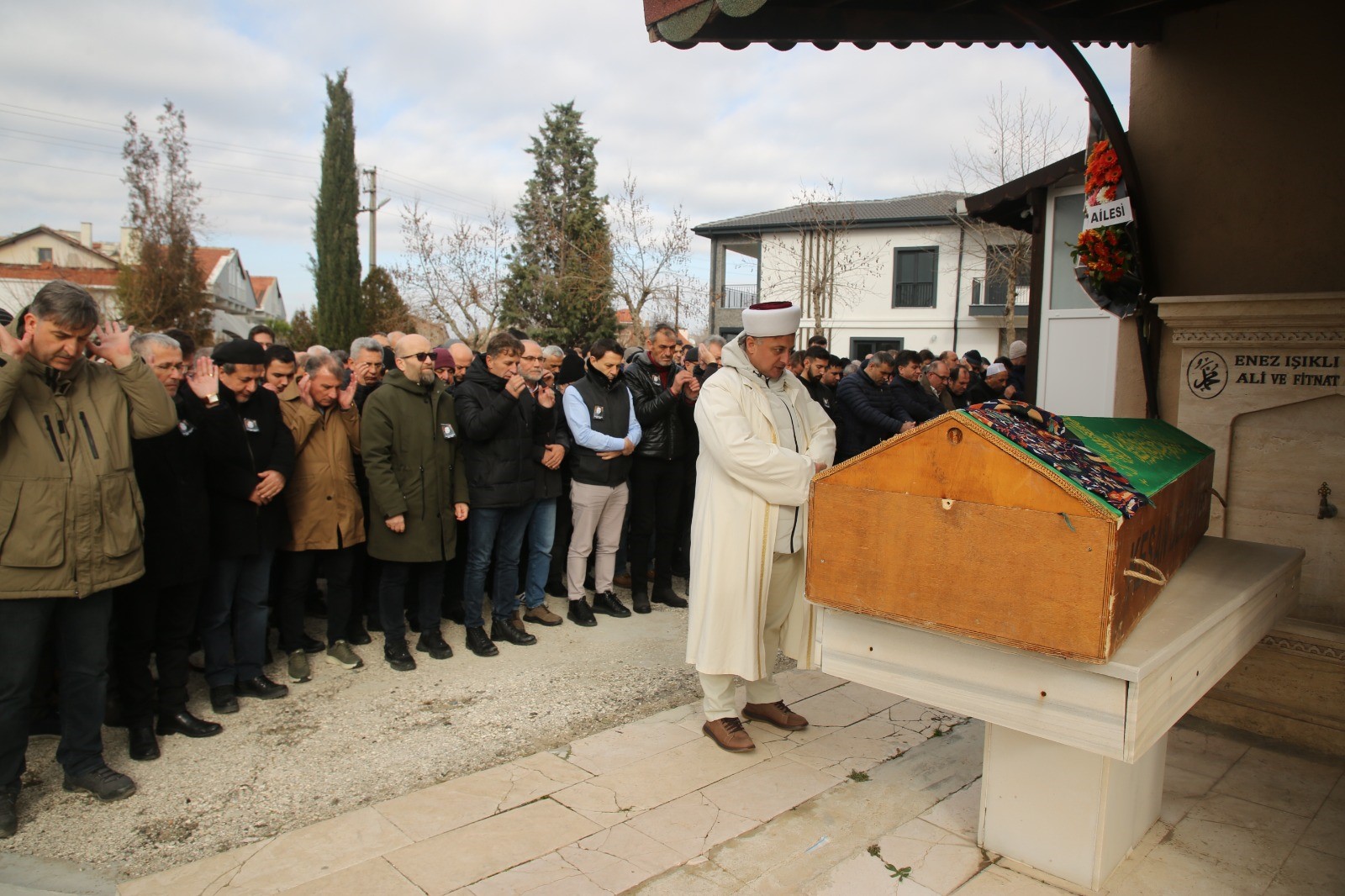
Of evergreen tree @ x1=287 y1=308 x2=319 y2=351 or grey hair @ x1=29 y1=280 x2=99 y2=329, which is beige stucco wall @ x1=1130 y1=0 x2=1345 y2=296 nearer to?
grey hair @ x1=29 y1=280 x2=99 y2=329

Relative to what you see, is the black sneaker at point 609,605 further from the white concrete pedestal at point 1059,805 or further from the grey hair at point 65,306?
the grey hair at point 65,306

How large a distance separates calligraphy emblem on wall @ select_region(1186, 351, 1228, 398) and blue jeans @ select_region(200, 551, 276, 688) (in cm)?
490

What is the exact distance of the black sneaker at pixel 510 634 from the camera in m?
5.66

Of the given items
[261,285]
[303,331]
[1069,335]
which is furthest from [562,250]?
[261,285]

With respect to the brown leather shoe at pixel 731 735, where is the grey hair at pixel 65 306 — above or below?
above

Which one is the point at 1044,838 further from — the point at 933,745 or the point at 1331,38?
the point at 1331,38

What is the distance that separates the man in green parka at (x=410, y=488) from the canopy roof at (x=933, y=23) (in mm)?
2691

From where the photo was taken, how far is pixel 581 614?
6.15 metres

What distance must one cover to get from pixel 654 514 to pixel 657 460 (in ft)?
1.45

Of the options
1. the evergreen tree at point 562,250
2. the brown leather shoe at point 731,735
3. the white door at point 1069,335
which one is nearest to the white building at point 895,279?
→ the evergreen tree at point 562,250

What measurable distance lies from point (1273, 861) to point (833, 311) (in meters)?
31.2

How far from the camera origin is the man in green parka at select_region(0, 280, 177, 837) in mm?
3281

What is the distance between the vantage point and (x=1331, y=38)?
419 centimetres

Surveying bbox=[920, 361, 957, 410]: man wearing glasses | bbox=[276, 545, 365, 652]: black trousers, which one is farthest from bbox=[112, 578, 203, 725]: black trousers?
bbox=[920, 361, 957, 410]: man wearing glasses
